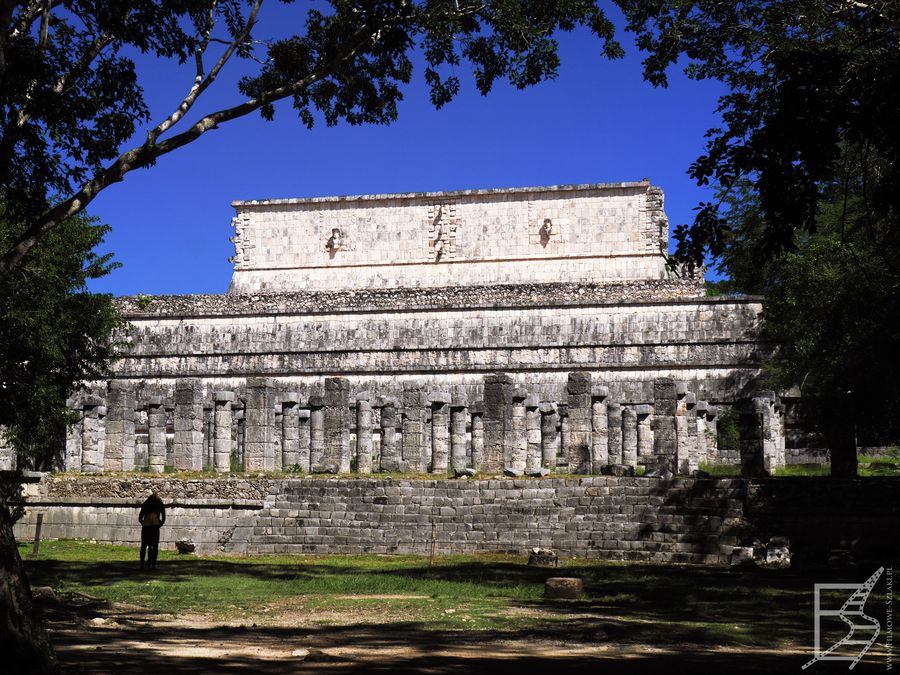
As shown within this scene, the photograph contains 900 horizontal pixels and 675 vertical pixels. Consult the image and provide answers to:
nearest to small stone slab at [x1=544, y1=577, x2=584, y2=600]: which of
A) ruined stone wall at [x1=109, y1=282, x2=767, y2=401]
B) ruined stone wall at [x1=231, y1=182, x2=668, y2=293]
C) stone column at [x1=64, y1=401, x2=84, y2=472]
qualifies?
stone column at [x1=64, y1=401, x2=84, y2=472]

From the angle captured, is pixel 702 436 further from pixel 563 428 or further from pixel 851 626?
pixel 851 626

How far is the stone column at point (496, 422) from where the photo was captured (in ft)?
62.8

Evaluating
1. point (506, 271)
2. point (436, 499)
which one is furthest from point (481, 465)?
point (506, 271)

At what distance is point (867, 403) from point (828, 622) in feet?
28.4

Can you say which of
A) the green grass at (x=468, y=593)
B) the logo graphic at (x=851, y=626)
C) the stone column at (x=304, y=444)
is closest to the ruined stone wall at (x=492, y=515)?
the green grass at (x=468, y=593)

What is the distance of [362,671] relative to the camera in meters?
6.94

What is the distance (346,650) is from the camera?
787 cm

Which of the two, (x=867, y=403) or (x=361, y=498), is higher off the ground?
(x=867, y=403)

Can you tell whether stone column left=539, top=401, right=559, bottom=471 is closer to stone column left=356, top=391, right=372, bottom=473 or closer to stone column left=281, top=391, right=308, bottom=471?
stone column left=356, top=391, right=372, bottom=473

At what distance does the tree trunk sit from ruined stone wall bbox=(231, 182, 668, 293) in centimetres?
2923

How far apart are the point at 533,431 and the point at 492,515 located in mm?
5376

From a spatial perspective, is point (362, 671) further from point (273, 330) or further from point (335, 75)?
point (273, 330)

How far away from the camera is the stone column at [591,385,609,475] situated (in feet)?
65.7

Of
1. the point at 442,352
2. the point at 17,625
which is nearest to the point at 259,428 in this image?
the point at 442,352
